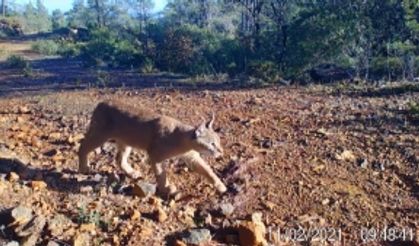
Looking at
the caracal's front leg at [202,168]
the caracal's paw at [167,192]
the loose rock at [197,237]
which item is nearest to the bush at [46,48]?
the caracal's front leg at [202,168]

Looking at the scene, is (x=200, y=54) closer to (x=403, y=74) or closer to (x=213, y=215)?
(x=403, y=74)

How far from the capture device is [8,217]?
5.70 metres

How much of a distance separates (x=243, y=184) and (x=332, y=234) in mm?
1306

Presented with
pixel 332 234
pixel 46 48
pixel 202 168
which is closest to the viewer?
pixel 332 234

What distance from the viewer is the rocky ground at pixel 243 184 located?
5.75 meters

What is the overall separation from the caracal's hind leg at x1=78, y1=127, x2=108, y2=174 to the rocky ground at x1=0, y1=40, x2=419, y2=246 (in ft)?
0.51

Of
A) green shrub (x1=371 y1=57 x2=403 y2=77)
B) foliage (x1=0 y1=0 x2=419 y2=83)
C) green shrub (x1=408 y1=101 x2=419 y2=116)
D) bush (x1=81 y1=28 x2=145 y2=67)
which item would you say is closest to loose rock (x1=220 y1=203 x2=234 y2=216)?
green shrub (x1=408 y1=101 x2=419 y2=116)

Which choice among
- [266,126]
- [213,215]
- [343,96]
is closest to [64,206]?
[213,215]

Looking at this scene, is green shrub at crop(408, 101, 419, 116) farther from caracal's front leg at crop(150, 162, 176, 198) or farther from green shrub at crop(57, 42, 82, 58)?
green shrub at crop(57, 42, 82, 58)

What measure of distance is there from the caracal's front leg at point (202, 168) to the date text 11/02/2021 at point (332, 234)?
93cm

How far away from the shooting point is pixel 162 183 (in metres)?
6.62

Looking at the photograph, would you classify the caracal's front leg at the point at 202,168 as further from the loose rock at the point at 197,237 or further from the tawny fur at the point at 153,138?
the loose rock at the point at 197,237

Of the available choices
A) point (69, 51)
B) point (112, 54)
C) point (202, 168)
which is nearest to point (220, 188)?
point (202, 168)

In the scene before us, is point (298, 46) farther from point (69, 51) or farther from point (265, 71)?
point (69, 51)
